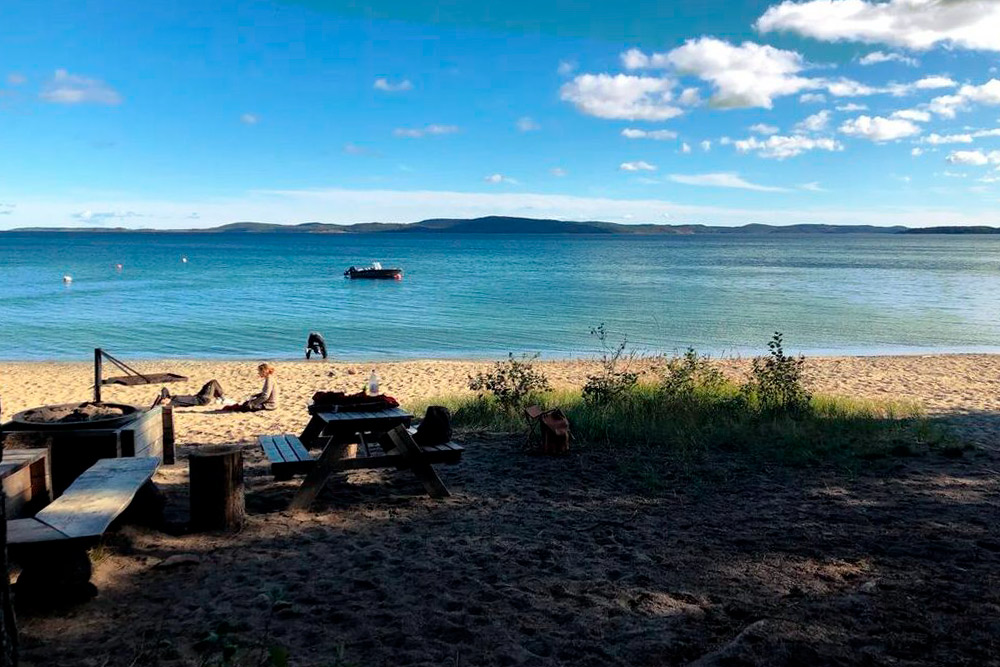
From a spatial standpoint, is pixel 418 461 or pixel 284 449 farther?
pixel 284 449

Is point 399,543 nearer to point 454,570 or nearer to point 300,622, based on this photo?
point 454,570

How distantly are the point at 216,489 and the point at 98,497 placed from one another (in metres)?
0.96

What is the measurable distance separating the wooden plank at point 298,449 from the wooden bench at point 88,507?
112 centimetres

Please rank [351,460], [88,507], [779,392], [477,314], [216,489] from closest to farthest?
1. [88,507]
2. [216,489]
3. [351,460]
4. [779,392]
5. [477,314]

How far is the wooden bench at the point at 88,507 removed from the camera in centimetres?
406

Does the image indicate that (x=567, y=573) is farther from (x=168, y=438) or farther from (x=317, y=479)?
(x=168, y=438)

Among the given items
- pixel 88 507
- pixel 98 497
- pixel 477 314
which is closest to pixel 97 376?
pixel 98 497

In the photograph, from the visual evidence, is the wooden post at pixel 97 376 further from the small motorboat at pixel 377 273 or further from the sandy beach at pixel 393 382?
the small motorboat at pixel 377 273

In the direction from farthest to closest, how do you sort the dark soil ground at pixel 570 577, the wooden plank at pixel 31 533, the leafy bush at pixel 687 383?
1. the leafy bush at pixel 687 383
2. the wooden plank at pixel 31 533
3. the dark soil ground at pixel 570 577

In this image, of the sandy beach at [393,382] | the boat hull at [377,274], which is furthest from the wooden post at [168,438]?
the boat hull at [377,274]

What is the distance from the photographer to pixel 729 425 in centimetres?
870

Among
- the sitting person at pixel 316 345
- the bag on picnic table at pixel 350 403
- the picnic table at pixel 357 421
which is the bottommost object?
the sitting person at pixel 316 345

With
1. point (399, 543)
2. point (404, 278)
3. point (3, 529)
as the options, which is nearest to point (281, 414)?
point (399, 543)

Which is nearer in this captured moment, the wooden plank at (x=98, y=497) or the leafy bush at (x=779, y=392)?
the wooden plank at (x=98, y=497)
